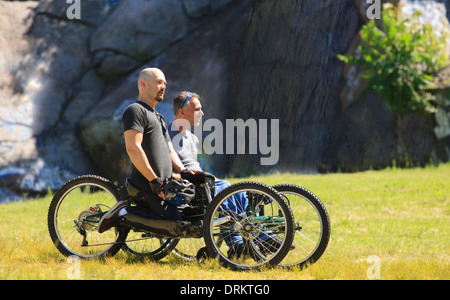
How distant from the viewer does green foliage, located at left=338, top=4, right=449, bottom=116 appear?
1464 cm

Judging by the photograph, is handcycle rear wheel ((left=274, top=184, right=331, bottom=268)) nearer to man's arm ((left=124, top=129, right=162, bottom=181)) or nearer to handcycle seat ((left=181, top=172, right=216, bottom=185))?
handcycle seat ((left=181, top=172, right=216, bottom=185))

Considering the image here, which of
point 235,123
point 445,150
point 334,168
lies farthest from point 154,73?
point 445,150

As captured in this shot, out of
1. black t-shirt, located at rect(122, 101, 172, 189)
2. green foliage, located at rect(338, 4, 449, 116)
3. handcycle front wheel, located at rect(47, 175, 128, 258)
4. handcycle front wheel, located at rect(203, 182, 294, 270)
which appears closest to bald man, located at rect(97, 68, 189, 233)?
black t-shirt, located at rect(122, 101, 172, 189)

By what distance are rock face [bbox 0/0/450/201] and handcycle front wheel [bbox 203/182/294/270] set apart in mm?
8334

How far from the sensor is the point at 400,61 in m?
14.9

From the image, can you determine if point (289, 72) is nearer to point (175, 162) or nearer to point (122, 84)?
point (175, 162)

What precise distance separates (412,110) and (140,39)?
24.7ft

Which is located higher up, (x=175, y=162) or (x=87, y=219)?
(x=175, y=162)

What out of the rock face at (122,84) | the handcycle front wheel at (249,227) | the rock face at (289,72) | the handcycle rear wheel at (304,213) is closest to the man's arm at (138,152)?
the handcycle front wheel at (249,227)

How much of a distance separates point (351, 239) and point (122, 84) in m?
9.33

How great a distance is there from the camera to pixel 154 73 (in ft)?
14.0

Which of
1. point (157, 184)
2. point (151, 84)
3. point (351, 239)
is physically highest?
point (151, 84)

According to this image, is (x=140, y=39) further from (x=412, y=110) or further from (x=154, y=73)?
(x=154, y=73)

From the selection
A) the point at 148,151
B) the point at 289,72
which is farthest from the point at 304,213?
the point at 289,72
